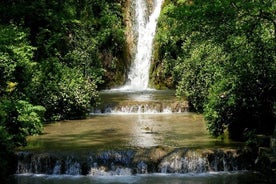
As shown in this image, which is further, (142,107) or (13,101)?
(142,107)

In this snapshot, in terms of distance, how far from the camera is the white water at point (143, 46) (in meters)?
33.6

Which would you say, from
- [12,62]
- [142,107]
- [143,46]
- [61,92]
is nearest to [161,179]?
[12,62]

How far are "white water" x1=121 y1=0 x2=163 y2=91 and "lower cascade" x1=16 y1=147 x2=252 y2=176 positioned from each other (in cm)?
1908

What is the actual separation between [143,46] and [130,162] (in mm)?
22576

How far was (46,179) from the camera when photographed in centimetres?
1268

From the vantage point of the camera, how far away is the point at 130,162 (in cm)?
1309

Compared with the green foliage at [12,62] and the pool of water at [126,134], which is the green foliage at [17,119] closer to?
the pool of water at [126,134]

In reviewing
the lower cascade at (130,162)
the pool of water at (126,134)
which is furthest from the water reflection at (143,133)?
the lower cascade at (130,162)

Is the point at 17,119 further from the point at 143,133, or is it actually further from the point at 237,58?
the point at 237,58

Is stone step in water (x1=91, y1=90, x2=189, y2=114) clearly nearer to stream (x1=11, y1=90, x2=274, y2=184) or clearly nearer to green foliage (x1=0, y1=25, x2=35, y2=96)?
green foliage (x1=0, y1=25, x2=35, y2=96)

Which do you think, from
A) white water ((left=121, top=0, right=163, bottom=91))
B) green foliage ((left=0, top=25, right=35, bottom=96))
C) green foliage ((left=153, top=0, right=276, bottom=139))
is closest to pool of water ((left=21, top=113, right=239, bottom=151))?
green foliage ((left=153, top=0, right=276, bottom=139))

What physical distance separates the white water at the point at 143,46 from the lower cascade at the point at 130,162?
1908 cm

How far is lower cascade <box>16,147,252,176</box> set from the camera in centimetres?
1304

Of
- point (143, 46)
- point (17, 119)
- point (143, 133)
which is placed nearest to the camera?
Answer: point (17, 119)
